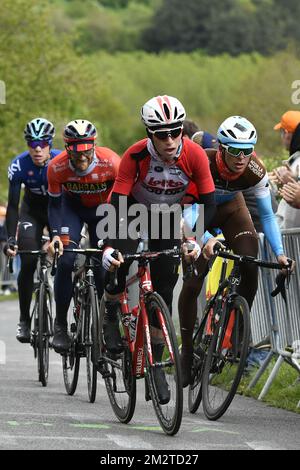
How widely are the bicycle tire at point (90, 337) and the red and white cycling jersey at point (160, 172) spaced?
143 centimetres

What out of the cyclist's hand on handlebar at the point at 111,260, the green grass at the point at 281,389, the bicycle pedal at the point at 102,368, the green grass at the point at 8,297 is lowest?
the green grass at the point at 281,389

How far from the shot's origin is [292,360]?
1044 cm

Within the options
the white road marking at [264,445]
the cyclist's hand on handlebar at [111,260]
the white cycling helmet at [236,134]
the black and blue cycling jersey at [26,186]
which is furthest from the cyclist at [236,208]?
the black and blue cycling jersey at [26,186]

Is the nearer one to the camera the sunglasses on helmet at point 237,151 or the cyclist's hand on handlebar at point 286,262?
the cyclist's hand on handlebar at point 286,262

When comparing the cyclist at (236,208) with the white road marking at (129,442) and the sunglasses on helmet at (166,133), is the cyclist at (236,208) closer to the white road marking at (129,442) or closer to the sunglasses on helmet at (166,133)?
the sunglasses on helmet at (166,133)

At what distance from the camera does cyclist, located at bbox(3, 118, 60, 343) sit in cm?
1252

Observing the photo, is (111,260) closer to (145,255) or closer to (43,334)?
(145,255)

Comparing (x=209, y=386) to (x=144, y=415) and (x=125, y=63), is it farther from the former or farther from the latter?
(x=125, y=63)

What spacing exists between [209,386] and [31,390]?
238cm

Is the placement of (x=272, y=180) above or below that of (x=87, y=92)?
Result: below

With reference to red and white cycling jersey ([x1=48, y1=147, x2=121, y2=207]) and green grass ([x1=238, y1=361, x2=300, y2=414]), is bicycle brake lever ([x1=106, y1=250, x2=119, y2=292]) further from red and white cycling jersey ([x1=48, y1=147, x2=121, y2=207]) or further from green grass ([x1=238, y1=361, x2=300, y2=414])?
red and white cycling jersey ([x1=48, y1=147, x2=121, y2=207])

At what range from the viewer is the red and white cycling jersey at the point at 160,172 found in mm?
8992
